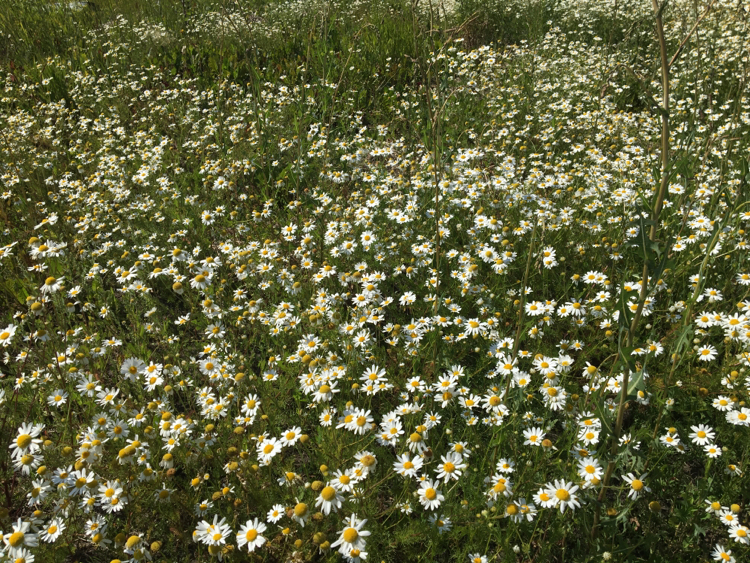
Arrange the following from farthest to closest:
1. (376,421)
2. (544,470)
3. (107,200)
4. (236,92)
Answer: (236,92)
(107,200)
(376,421)
(544,470)

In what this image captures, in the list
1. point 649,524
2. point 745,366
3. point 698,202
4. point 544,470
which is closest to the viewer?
point 649,524

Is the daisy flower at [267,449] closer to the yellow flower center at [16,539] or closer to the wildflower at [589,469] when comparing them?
the yellow flower center at [16,539]

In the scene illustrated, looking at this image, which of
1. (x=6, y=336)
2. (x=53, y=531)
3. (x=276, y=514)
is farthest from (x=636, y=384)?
(x=6, y=336)

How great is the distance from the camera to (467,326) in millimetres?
2604

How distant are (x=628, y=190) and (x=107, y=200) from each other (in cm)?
405

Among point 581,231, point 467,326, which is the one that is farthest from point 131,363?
point 581,231

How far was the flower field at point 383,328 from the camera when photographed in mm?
1824

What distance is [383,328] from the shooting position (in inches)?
110

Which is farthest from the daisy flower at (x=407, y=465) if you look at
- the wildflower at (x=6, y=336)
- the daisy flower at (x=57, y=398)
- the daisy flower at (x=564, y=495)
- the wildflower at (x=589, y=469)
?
the wildflower at (x=6, y=336)

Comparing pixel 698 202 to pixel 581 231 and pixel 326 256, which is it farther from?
pixel 326 256

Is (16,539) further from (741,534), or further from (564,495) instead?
(741,534)

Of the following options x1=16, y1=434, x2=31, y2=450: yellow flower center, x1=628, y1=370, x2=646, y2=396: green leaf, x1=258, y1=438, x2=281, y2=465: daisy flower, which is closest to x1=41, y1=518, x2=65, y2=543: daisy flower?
x1=16, y1=434, x2=31, y2=450: yellow flower center

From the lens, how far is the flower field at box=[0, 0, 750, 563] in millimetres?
Result: 1824

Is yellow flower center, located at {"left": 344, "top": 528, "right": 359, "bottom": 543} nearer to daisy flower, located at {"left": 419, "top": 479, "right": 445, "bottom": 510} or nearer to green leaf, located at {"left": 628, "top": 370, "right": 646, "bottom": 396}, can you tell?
daisy flower, located at {"left": 419, "top": 479, "right": 445, "bottom": 510}
